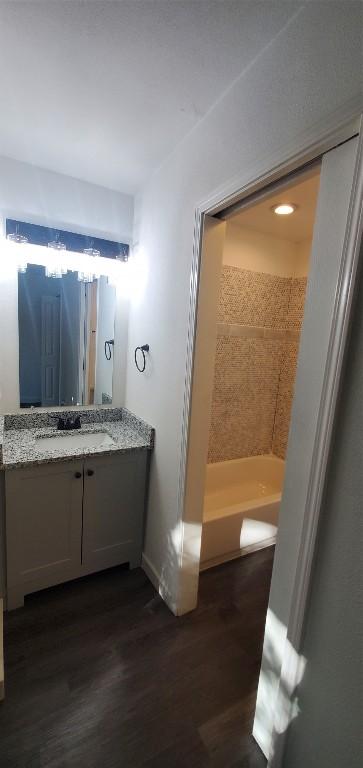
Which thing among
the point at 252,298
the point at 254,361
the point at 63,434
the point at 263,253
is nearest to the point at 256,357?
the point at 254,361

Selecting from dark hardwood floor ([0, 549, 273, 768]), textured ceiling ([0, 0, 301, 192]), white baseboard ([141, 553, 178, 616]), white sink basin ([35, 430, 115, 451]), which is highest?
textured ceiling ([0, 0, 301, 192])

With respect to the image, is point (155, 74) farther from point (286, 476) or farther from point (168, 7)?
point (286, 476)

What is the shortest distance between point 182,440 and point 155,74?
1523mm

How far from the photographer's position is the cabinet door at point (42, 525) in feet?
5.47

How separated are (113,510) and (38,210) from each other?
190cm

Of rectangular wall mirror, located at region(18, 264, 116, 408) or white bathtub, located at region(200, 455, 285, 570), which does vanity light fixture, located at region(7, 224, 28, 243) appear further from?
white bathtub, located at region(200, 455, 285, 570)

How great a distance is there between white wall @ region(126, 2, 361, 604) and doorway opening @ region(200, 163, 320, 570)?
801 mm

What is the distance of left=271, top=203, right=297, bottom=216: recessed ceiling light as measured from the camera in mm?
2100

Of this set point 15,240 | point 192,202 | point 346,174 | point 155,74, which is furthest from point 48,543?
point 155,74

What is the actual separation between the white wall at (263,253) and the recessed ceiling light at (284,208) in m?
0.45

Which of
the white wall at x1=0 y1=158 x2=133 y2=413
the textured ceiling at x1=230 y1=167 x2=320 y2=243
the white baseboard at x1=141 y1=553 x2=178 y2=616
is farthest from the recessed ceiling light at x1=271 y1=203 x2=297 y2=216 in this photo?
the white baseboard at x1=141 y1=553 x2=178 y2=616

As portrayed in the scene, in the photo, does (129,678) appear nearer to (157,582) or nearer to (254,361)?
(157,582)

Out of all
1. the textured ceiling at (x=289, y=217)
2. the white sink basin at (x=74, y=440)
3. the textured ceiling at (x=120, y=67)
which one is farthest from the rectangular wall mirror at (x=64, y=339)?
the textured ceiling at (x=289, y=217)

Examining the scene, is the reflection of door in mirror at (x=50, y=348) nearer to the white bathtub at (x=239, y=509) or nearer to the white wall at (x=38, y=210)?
the white wall at (x=38, y=210)
